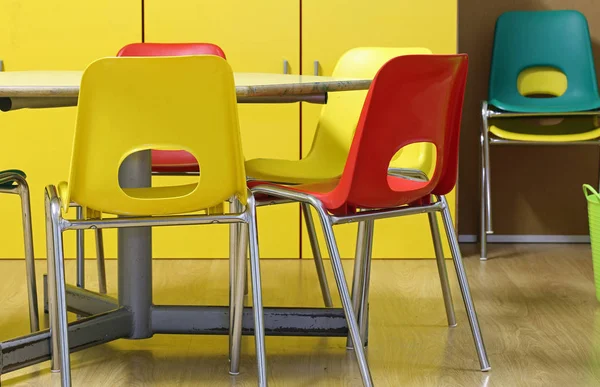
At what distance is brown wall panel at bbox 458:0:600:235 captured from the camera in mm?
4121

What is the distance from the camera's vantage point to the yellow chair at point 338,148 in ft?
8.87

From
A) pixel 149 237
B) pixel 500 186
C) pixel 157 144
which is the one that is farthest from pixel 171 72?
pixel 500 186

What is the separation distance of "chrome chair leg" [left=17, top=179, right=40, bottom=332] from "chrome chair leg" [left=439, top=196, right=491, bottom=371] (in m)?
1.01

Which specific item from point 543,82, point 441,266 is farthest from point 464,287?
point 543,82

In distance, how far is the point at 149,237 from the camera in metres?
2.46

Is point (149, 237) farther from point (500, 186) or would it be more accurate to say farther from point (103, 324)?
point (500, 186)

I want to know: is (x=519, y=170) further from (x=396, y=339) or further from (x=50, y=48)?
(x=50, y=48)

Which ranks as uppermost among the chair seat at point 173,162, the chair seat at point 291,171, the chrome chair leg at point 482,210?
the chair seat at point 173,162

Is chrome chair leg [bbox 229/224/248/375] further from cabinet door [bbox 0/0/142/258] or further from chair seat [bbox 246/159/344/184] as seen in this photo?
cabinet door [bbox 0/0/142/258]

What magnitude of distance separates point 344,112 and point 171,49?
0.62 meters

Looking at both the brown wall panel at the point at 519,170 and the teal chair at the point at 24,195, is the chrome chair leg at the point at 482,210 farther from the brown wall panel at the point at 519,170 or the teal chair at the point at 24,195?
the teal chair at the point at 24,195

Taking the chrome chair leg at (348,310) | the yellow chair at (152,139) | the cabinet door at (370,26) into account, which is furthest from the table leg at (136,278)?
the cabinet door at (370,26)

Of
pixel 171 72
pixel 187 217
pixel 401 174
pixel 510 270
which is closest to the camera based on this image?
pixel 171 72

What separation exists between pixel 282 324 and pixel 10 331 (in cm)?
78
